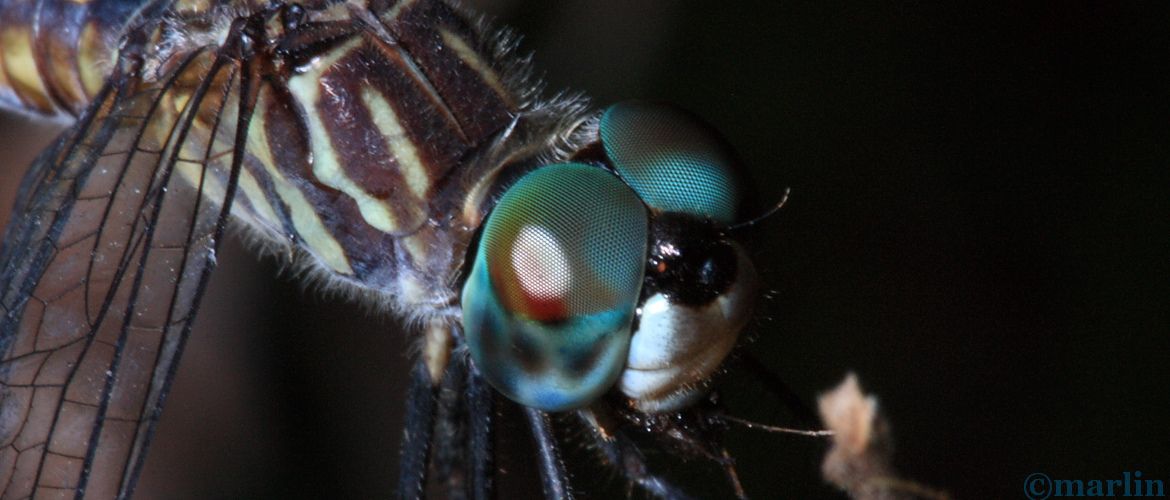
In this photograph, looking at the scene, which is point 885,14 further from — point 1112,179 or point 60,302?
point 60,302

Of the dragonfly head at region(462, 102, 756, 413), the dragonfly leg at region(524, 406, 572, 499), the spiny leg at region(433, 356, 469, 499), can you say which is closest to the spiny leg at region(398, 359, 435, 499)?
the spiny leg at region(433, 356, 469, 499)

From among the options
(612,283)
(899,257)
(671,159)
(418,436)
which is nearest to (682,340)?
(612,283)

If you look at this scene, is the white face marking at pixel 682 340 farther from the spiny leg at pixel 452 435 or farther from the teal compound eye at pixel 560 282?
the spiny leg at pixel 452 435

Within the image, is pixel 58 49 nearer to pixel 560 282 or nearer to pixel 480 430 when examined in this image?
pixel 480 430

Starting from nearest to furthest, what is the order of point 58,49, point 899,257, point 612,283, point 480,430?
point 612,283
point 480,430
point 58,49
point 899,257

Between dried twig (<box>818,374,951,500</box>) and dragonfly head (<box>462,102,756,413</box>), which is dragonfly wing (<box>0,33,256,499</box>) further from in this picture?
dried twig (<box>818,374,951,500</box>)

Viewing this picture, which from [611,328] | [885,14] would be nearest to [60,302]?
[611,328]

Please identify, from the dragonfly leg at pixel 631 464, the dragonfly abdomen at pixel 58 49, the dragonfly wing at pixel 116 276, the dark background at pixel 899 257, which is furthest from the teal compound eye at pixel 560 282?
the dark background at pixel 899 257
